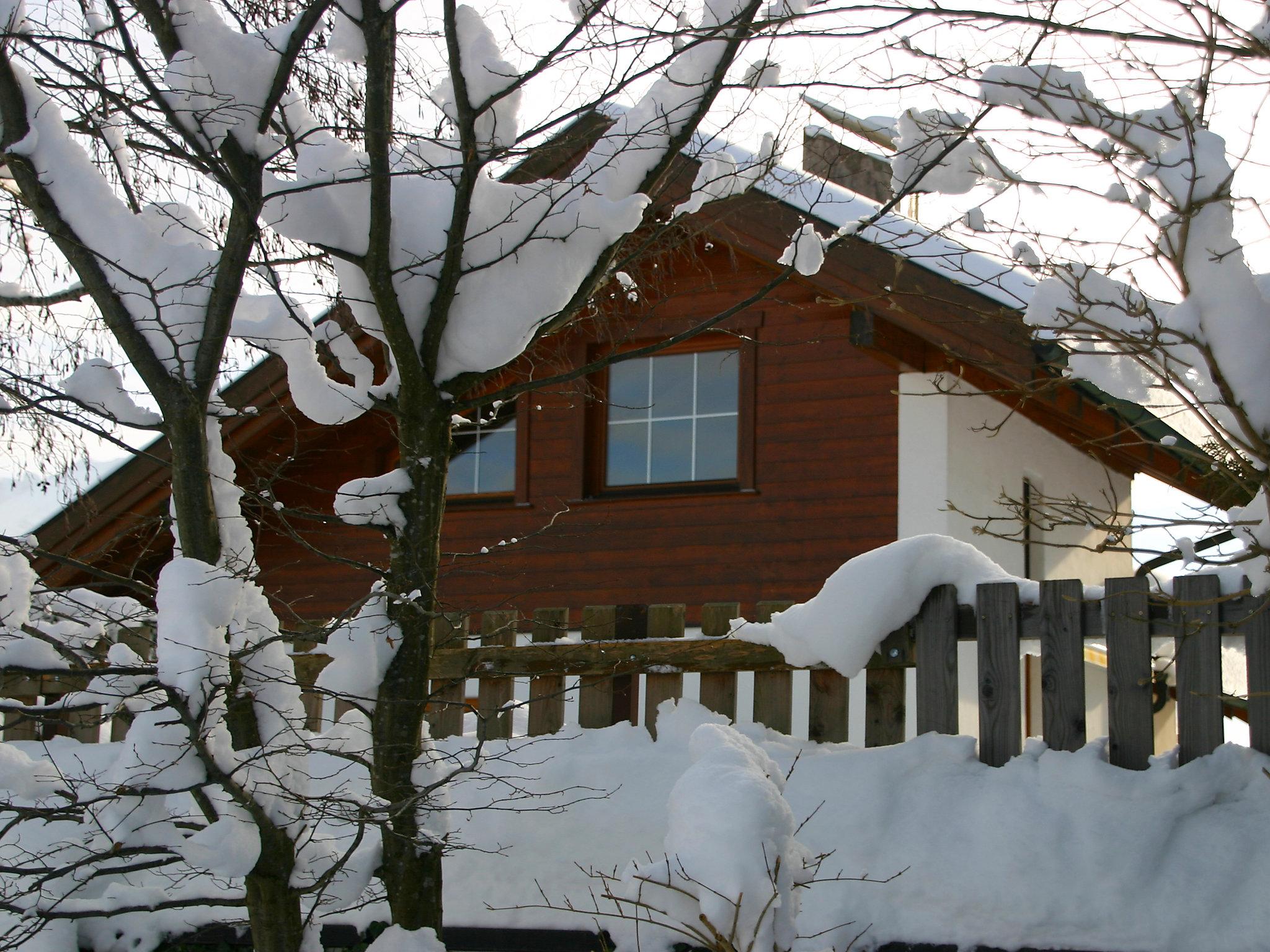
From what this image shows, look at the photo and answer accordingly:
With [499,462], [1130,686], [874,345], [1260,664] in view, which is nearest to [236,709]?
[1130,686]

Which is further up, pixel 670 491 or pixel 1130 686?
pixel 670 491

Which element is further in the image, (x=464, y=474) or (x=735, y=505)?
(x=464, y=474)

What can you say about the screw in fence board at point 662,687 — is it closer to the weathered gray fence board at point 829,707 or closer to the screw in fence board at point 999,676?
the weathered gray fence board at point 829,707

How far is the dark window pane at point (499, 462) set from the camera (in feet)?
32.1

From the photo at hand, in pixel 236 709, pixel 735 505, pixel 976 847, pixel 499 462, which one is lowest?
pixel 976 847

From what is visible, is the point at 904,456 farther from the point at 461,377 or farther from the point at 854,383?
the point at 461,377

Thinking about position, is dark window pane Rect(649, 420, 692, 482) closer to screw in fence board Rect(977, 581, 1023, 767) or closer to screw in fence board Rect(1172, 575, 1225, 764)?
screw in fence board Rect(977, 581, 1023, 767)

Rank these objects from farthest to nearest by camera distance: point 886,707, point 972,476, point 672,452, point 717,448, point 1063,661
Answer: point 672,452 < point 717,448 < point 972,476 < point 886,707 < point 1063,661

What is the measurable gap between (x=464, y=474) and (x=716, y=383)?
2.37 m

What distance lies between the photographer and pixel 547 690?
5512mm

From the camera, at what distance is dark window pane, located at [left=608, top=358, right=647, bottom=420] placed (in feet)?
30.5

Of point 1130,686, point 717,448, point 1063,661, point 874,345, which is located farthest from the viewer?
point 717,448

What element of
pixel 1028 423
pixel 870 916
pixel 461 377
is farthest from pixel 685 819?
pixel 1028 423

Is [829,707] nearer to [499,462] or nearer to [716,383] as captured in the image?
[716,383]
